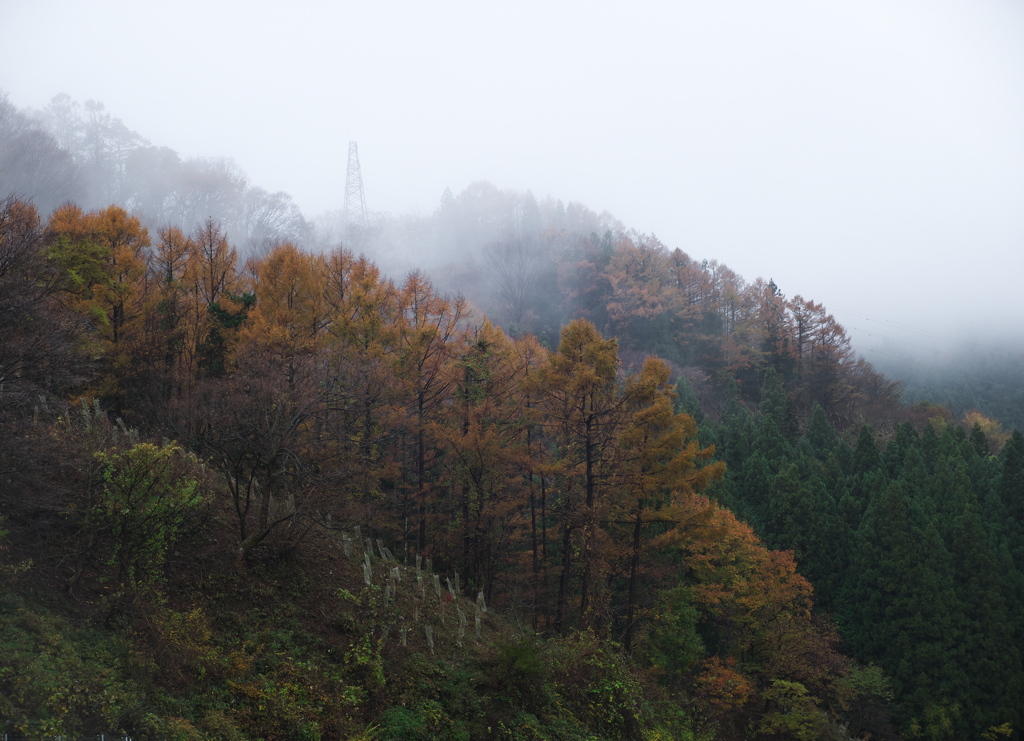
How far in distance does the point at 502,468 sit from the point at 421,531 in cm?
402

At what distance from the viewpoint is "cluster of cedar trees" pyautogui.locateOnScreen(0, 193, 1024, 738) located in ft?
50.6

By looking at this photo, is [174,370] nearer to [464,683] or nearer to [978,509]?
[464,683]

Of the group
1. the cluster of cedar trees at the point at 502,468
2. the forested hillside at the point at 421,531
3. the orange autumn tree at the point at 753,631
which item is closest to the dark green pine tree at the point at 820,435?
the forested hillside at the point at 421,531

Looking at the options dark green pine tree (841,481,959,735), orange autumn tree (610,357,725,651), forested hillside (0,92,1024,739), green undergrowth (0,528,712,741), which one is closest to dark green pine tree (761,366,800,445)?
forested hillside (0,92,1024,739)

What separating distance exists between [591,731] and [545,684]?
1334mm

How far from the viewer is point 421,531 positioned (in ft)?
77.6

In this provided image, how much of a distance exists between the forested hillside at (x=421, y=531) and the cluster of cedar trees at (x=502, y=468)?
0.14 meters

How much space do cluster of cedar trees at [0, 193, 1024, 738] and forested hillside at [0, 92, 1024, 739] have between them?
14 cm

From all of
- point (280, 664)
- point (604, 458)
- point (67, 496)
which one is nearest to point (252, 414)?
point (67, 496)

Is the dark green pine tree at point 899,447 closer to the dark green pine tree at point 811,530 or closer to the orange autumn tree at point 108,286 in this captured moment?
the dark green pine tree at point 811,530

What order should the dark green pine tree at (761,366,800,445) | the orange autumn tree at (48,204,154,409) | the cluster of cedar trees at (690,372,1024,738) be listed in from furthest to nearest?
the dark green pine tree at (761,366,800,445) < the cluster of cedar trees at (690,372,1024,738) < the orange autumn tree at (48,204,154,409)

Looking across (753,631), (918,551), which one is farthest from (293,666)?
(918,551)

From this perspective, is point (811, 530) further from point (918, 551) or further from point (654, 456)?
point (654, 456)

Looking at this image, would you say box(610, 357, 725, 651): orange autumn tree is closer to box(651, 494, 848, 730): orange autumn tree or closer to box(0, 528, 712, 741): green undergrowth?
box(651, 494, 848, 730): orange autumn tree
